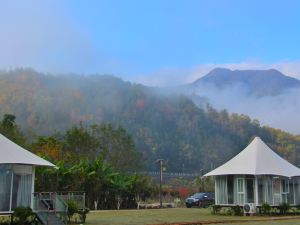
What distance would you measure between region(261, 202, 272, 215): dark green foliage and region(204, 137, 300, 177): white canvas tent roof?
2.08 meters

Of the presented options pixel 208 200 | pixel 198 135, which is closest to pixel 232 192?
pixel 208 200

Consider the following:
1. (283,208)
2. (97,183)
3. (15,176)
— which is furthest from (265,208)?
(15,176)

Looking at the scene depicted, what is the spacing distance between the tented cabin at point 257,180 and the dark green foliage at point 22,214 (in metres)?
15.7

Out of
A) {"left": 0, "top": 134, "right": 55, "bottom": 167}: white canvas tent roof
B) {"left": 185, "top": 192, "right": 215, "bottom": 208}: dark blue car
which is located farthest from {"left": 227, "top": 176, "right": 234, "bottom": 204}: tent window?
{"left": 0, "top": 134, "right": 55, "bottom": 167}: white canvas tent roof

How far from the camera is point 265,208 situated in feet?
108

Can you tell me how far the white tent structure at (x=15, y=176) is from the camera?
2244cm

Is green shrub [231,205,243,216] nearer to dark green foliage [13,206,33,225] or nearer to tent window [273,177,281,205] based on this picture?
tent window [273,177,281,205]

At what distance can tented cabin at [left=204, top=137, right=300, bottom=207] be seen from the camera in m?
33.6

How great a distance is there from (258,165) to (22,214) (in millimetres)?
17396

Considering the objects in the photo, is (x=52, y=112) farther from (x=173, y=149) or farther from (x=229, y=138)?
(x=229, y=138)

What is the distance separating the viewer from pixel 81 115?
120812mm

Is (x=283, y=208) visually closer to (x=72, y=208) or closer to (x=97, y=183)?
(x=72, y=208)

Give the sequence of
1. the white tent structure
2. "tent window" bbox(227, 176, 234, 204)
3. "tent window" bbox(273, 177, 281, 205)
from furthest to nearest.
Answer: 1. "tent window" bbox(227, 176, 234, 204)
2. "tent window" bbox(273, 177, 281, 205)
3. the white tent structure

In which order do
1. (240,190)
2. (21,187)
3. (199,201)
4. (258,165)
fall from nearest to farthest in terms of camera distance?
(21,187)
(258,165)
(240,190)
(199,201)
